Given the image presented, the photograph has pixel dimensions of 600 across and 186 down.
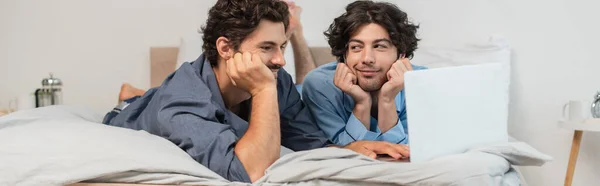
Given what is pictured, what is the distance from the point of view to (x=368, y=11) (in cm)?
160

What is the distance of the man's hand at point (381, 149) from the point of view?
1218 millimetres

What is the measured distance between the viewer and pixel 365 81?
1511mm

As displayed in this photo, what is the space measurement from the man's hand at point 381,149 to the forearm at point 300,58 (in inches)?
41.4

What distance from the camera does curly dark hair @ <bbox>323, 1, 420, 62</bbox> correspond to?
1582 mm

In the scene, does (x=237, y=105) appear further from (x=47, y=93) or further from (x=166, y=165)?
(x=47, y=93)

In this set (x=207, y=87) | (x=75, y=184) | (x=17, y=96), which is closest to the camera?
(x=75, y=184)

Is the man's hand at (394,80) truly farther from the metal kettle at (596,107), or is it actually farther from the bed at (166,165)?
the metal kettle at (596,107)

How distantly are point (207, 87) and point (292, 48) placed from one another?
3.80 ft

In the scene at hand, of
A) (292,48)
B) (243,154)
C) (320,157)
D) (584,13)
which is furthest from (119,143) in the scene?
(584,13)

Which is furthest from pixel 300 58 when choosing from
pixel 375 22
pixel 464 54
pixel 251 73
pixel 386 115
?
pixel 251 73

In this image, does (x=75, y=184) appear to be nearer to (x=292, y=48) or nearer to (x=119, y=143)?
(x=119, y=143)

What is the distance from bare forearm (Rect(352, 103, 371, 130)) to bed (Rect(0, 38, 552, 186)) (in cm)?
51

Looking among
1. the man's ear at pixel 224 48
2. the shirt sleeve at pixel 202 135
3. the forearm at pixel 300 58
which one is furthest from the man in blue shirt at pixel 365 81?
the forearm at pixel 300 58

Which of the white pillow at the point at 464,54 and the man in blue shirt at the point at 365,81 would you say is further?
the white pillow at the point at 464,54
